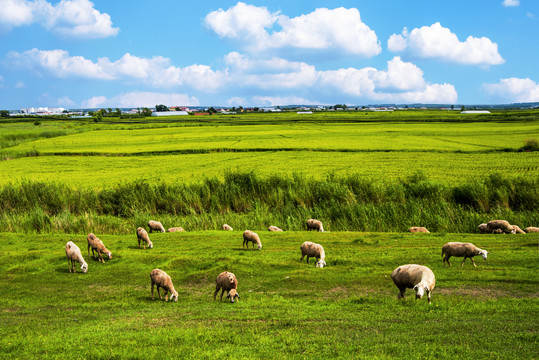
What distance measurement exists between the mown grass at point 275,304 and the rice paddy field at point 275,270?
0.19 feet

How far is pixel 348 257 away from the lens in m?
16.8

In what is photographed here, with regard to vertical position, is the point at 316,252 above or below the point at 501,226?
above

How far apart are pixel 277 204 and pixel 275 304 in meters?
16.9

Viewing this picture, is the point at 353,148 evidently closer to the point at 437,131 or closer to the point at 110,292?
the point at 437,131

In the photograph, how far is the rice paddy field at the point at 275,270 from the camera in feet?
28.8

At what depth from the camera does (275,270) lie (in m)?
15.4

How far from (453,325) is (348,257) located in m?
7.55

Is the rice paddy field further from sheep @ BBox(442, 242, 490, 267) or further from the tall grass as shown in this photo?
sheep @ BBox(442, 242, 490, 267)

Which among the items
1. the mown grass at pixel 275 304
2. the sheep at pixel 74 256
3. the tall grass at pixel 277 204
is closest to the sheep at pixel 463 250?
the mown grass at pixel 275 304

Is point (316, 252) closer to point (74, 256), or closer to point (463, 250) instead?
point (463, 250)

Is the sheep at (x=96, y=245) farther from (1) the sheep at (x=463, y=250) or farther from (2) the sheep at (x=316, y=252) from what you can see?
(1) the sheep at (x=463, y=250)

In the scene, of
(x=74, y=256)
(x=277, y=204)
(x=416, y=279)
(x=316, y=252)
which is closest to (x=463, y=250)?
(x=416, y=279)

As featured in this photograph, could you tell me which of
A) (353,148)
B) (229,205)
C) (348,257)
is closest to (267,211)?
(229,205)

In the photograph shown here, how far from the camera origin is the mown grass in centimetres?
851
